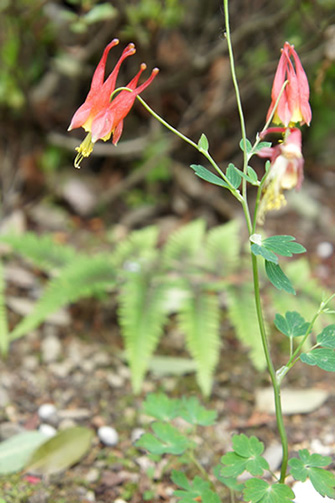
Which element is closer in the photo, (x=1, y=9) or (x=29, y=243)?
(x=29, y=243)

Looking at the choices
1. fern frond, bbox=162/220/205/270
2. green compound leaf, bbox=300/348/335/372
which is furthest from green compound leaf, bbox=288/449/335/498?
fern frond, bbox=162/220/205/270

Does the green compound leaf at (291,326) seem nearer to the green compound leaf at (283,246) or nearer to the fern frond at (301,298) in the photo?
the green compound leaf at (283,246)

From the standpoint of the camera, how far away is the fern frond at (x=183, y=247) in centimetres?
221

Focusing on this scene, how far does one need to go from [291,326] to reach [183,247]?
3.65 feet

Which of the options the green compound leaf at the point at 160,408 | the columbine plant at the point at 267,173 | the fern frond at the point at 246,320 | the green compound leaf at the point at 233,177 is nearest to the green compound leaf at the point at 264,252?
the columbine plant at the point at 267,173

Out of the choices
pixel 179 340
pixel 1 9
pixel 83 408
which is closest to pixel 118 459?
pixel 83 408

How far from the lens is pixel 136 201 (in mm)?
2982

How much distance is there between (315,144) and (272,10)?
3.29 feet

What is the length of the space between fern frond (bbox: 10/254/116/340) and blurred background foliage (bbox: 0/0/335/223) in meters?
0.88

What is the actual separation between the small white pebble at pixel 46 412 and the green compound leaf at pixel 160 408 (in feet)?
1.74

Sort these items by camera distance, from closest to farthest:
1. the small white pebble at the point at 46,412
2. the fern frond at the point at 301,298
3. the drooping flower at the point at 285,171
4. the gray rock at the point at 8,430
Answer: the drooping flower at the point at 285,171
the gray rock at the point at 8,430
the small white pebble at the point at 46,412
the fern frond at the point at 301,298

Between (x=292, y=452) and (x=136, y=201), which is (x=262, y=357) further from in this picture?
(x=136, y=201)

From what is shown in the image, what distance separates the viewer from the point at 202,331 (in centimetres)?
189

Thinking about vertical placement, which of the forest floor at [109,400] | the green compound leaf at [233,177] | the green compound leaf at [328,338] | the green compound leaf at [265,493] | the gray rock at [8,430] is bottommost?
the forest floor at [109,400]
